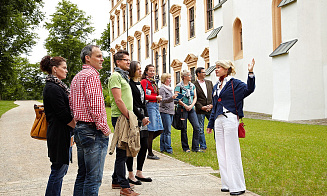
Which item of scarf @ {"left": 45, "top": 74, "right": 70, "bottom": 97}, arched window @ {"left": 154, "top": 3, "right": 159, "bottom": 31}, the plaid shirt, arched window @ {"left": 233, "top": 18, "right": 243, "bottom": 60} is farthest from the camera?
arched window @ {"left": 154, "top": 3, "right": 159, "bottom": 31}

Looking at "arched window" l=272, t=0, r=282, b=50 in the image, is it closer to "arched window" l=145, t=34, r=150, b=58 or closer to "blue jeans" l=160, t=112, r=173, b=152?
"blue jeans" l=160, t=112, r=173, b=152

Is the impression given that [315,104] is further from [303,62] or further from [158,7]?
[158,7]

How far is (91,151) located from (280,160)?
534 cm

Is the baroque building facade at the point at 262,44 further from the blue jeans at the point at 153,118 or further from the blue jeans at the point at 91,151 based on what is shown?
the blue jeans at the point at 91,151

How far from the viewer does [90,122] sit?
13.0ft

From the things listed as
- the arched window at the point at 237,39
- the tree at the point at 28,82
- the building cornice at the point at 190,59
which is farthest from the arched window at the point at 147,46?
the tree at the point at 28,82

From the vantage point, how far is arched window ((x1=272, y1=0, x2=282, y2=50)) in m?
21.2

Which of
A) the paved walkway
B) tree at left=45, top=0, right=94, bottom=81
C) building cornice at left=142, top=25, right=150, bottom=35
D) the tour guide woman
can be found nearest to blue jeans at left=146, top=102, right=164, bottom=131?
the paved walkway

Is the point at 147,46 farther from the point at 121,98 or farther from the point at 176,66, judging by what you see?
the point at 121,98

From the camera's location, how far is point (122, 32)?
1929 inches

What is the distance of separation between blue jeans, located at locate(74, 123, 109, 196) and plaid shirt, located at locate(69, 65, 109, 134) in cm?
10

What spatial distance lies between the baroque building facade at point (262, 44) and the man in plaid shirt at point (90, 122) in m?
16.3

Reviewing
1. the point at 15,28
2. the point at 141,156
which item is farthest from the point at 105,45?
the point at 141,156

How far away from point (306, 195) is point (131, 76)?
3.01 metres
